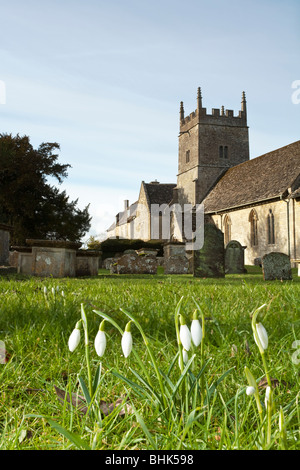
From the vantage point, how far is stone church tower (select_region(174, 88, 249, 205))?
42.3 metres

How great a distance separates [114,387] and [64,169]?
102ft

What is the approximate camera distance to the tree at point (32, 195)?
29.4 meters

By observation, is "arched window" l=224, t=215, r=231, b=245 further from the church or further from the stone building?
the stone building

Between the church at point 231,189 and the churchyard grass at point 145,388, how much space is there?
2415 cm

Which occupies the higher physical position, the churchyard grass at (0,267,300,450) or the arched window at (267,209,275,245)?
the arched window at (267,209,275,245)

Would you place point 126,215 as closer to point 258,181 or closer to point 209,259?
A: point 258,181

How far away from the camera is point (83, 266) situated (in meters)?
14.4

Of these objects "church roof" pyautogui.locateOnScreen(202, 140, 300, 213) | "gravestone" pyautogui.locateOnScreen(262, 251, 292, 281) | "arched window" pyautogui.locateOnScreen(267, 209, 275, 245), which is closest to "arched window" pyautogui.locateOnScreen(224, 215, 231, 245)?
"church roof" pyautogui.locateOnScreen(202, 140, 300, 213)

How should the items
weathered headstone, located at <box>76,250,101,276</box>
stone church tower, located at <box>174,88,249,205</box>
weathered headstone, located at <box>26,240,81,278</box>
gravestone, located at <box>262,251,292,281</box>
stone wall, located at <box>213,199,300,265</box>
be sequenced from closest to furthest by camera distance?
weathered headstone, located at <box>26,240,81,278</box>, gravestone, located at <box>262,251,292,281</box>, weathered headstone, located at <box>76,250,101,276</box>, stone wall, located at <box>213,199,300,265</box>, stone church tower, located at <box>174,88,249,205</box>

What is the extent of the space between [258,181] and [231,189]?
4.14m

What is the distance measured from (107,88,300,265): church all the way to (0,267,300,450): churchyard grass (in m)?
24.2

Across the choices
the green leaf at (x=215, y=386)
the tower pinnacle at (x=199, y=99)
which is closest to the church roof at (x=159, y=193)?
the tower pinnacle at (x=199, y=99)

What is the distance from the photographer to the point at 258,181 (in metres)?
32.3
